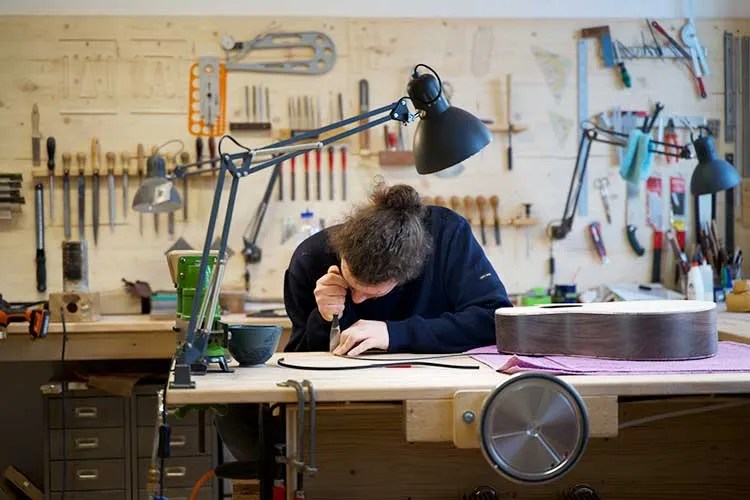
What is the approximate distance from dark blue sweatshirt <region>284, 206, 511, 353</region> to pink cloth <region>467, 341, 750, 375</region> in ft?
1.48

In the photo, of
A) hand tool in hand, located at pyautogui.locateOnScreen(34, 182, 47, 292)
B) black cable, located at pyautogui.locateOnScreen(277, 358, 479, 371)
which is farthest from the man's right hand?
hand tool in hand, located at pyautogui.locateOnScreen(34, 182, 47, 292)

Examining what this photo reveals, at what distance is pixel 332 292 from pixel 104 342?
1729mm

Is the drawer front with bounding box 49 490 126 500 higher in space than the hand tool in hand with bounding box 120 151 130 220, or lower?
lower

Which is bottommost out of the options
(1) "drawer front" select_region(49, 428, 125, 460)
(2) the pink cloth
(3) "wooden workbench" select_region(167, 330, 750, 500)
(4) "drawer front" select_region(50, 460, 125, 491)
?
(4) "drawer front" select_region(50, 460, 125, 491)

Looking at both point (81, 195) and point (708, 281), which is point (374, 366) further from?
point (81, 195)

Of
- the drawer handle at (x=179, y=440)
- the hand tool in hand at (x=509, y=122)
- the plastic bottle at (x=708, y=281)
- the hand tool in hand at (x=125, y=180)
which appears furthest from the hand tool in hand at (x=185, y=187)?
the plastic bottle at (x=708, y=281)

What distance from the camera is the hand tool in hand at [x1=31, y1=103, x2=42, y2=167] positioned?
417cm

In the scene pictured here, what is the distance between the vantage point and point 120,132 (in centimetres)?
422

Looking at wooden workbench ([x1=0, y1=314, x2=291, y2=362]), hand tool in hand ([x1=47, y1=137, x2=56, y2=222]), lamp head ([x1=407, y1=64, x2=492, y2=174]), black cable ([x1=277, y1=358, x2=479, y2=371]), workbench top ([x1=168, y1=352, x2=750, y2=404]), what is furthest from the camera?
hand tool in hand ([x1=47, y1=137, x2=56, y2=222])

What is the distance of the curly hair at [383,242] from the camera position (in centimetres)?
219

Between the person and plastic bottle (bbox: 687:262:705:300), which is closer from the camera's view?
the person

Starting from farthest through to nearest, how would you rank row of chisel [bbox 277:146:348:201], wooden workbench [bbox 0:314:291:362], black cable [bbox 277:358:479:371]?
row of chisel [bbox 277:146:348:201] < wooden workbench [bbox 0:314:291:362] < black cable [bbox 277:358:479:371]

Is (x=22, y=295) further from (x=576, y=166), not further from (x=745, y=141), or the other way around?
(x=745, y=141)

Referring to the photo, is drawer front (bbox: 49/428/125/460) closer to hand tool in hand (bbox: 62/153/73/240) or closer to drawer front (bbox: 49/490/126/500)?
drawer front (bbox: 49/490/126/500)
